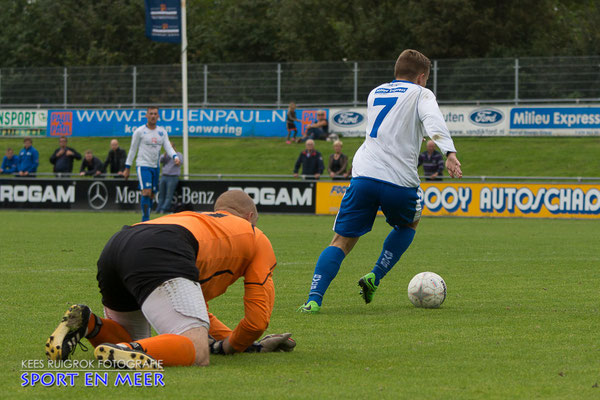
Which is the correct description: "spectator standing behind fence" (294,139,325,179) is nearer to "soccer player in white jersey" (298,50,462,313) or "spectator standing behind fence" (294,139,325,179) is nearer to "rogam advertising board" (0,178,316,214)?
"rogam advertising board" (0,178,316,214)

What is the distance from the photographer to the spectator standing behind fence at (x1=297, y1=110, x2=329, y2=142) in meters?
33.3

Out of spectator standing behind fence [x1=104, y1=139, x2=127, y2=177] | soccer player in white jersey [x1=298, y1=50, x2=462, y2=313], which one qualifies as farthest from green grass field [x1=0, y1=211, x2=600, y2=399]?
spectator standing behind fence [x1=104, y1=139, x2=127, y2=177]

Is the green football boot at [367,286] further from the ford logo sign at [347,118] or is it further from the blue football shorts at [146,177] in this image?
the ford logo sign at [347,118]

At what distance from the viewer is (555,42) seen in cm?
4588

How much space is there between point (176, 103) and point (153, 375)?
3279 centimetres

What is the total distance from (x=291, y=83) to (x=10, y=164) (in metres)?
11.9

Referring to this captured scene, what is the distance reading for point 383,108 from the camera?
24.0 ft

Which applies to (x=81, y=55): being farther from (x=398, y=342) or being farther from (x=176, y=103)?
(x=398, y=342)

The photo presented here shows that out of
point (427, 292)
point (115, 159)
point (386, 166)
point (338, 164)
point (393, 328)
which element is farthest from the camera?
point (115, 159)

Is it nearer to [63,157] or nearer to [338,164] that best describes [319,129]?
[338,164]

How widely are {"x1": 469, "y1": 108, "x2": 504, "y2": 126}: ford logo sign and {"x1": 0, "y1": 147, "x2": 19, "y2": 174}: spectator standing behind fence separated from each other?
610 inches

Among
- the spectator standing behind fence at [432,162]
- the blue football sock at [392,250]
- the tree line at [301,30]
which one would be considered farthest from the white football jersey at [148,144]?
the tree line at [301,30]

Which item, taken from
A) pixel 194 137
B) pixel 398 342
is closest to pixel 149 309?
pixel 398 342

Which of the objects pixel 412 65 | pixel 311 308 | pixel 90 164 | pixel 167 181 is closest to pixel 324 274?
pixel 311 308
